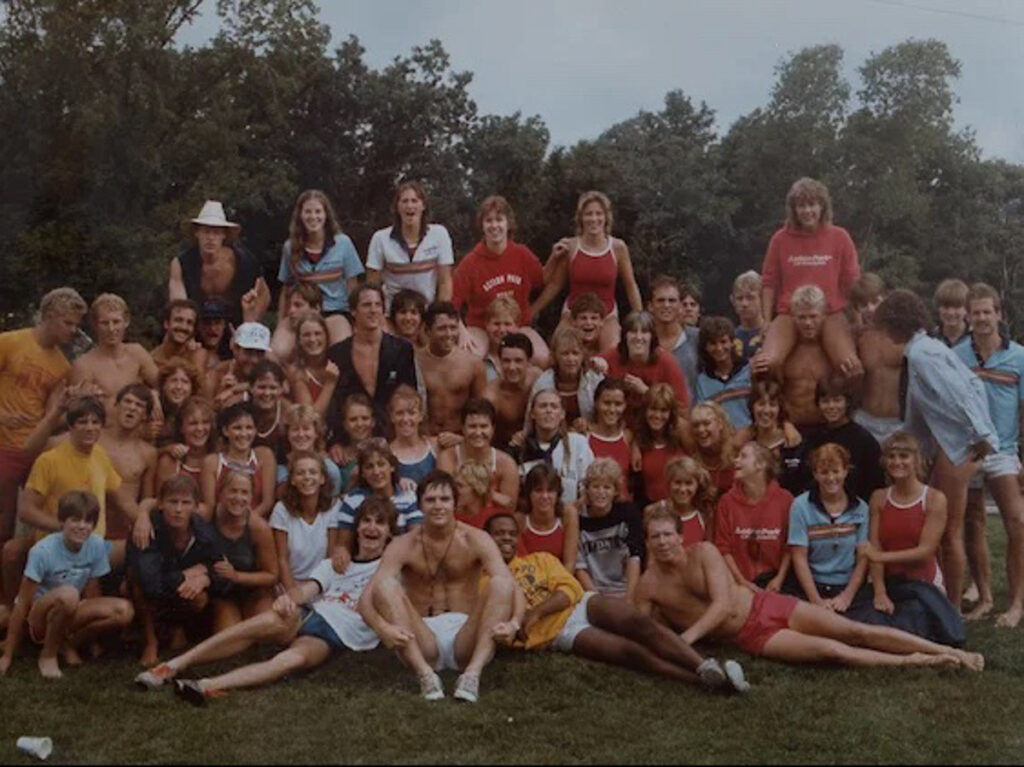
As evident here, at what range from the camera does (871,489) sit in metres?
8.28

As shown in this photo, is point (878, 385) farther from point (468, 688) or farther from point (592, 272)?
point (468, 688)

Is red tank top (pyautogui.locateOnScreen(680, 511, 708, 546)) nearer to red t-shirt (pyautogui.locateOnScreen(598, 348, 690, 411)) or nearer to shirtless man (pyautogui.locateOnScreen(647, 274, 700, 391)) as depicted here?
red t-shirt (pyautogui.locateOnScreen(598, 348, 690, 411))

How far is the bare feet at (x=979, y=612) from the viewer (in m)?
8.71

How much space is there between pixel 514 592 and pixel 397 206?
389 cm

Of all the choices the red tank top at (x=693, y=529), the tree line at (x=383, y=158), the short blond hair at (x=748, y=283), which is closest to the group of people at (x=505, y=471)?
the red tank top at (x=693, y=529)

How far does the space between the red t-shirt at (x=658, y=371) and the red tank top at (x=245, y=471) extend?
2480 millimetres

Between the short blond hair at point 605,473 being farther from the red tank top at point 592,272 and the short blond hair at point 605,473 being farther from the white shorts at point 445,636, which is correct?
the red tank top at point 592,272

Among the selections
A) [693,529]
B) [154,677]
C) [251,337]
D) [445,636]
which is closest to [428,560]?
[445,636]

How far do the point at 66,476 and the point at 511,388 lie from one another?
2984mm

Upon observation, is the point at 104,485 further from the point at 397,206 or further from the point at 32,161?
the point at 32,161

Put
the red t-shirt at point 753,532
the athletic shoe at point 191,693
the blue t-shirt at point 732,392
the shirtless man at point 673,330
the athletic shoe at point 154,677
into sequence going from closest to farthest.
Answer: the athletic shoe at point 191,693
the athletic shoe at point 154,677
the red t-shirt at point 753,532
the blue t-shirt at point 732,392
the shirtless man at point 673,330

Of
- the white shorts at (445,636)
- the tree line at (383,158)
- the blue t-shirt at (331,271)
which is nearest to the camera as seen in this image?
the white shorts at (445,636)

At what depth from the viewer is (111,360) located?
8539mm

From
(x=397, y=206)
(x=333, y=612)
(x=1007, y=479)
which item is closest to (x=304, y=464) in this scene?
(x=333, y=612)
